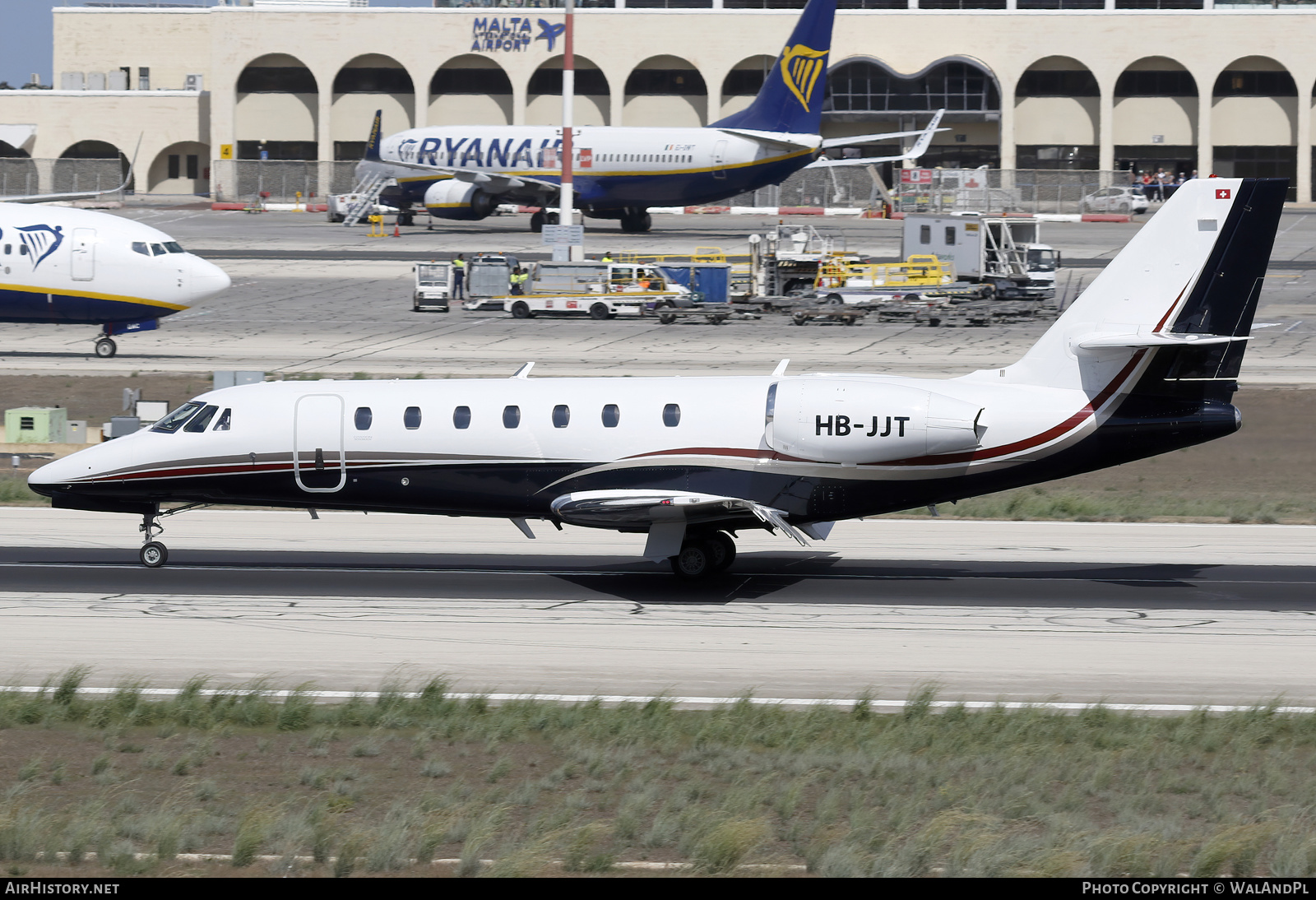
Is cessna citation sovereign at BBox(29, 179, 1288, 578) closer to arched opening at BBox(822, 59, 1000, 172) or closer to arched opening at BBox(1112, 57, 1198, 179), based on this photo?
arched opening at BBox(822, 59, 1000, 172)

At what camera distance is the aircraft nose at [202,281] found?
150 ft

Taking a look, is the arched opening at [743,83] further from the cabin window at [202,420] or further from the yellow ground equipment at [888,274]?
the cabin window at [202,420]

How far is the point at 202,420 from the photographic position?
77.2ft

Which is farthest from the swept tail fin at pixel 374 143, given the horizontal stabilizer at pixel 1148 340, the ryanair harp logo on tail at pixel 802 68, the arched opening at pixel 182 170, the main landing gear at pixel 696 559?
the horizontal stabilizer at pixel 1148 340

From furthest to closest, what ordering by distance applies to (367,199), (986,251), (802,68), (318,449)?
(367,199), (802,68), (986,251), (318,449)

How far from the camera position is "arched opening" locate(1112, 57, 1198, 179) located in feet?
Result: 360

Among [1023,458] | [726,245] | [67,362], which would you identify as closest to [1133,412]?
[1023,458]

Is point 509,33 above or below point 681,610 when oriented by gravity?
above

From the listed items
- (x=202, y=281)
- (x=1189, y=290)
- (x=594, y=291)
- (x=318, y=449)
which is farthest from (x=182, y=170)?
(x=1189, y=290)

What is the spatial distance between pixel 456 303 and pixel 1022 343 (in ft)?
77.0

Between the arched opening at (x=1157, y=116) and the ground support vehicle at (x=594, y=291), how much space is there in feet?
207

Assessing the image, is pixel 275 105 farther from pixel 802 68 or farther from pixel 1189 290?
pixel 1189 290

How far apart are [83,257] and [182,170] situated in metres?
86.5

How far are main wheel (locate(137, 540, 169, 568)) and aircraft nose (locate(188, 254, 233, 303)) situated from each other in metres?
23.1
